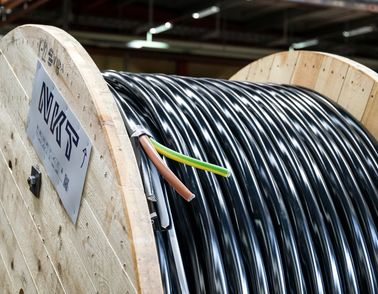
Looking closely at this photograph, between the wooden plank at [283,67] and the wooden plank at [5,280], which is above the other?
the wooden plank at [283,67]

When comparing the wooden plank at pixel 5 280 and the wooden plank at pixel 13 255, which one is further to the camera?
the wooden plank at pixel 5 280

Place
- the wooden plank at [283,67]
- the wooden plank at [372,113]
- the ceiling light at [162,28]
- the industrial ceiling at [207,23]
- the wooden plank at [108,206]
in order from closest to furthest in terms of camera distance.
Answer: the wooden plank at [108,206] < the wooden plank at [372,113] < the wooden plank at [283,67] < the industrial ceiling at [207,23] < the ceiling light at [162,28]

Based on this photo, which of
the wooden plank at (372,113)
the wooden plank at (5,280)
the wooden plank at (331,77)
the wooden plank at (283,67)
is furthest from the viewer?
the wooden plank at (283,67)

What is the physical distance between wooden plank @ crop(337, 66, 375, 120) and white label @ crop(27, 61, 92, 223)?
1.07 metres

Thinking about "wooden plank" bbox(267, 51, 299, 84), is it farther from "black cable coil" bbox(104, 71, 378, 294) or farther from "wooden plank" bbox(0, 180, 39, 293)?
"wooden plank" bbox(0, 180, 39, 293)

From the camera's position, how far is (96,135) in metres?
1.58

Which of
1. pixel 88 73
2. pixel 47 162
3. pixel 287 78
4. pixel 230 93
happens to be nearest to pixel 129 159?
pixel 88 73

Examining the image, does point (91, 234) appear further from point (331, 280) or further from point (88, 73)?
point (331, 280)

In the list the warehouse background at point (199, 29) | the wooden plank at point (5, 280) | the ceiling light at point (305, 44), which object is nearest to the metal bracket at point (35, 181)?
the wooden plank at point (5, 280)

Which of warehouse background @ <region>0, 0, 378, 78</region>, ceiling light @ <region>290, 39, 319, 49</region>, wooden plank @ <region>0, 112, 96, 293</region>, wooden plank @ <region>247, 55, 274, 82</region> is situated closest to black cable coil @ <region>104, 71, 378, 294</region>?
wooden plank @ <region>0, 112, 96, 293</region>

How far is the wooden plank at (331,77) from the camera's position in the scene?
95.3 inches

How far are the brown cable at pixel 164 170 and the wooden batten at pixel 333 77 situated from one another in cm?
95

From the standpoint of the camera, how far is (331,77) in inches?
97.0

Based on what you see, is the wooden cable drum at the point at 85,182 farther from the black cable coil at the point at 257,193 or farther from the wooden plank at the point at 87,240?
the black cable coil at the point at 257,193
